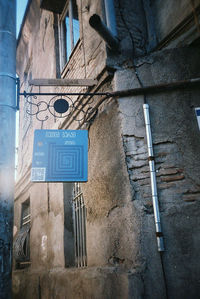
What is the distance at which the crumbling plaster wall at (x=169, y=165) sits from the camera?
11.2 ft

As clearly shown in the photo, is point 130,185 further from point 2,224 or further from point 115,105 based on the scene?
point 2,224

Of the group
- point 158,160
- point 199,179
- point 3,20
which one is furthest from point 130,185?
point 3,20

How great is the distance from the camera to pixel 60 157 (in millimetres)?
3955

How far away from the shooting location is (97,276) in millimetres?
3938

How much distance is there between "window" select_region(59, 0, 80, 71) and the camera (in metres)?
6.25

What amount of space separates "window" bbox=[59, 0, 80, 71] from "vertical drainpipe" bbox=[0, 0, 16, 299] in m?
2.85

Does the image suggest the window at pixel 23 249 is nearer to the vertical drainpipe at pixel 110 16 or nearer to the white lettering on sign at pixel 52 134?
the white lettering on sign at pixel 52 134

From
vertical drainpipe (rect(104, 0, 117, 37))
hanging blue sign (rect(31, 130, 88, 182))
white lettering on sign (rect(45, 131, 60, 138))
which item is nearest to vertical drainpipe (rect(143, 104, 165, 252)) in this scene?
hanging blue sign (rect(31, 130, 88, 182))

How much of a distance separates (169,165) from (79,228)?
7.27 feet

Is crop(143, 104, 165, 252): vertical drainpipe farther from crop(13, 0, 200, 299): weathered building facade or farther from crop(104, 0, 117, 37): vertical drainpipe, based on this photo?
crop(104, 0, 117, 37): vertical drainpipe

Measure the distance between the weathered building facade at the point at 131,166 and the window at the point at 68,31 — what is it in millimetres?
279

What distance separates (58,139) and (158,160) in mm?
1364

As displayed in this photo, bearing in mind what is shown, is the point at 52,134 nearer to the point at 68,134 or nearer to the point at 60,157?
the point at 68,134

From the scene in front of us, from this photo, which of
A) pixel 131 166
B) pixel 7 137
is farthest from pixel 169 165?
pixel 7 137
